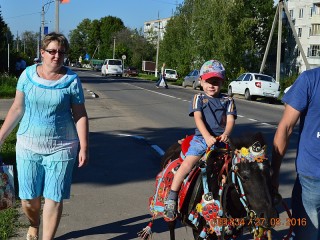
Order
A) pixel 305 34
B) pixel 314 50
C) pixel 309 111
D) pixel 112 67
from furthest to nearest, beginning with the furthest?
pixel 305 34 < pixel 314 50 < pixel 112 67 < pixel 309 111

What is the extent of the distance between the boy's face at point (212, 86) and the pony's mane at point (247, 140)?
76cm

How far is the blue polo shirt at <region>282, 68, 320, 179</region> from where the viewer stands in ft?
10.8

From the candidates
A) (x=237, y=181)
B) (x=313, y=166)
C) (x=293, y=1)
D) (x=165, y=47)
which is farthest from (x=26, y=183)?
(x=293, y=1)

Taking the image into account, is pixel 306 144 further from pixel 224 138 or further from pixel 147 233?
pixel 147 233

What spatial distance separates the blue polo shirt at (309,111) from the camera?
3303 millimetres

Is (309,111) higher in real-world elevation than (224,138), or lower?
higher

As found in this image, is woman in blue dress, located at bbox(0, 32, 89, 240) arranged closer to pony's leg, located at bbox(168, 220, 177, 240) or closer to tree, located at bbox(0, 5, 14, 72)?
pony's leg, located at bbox(168, 220, 177, 240)

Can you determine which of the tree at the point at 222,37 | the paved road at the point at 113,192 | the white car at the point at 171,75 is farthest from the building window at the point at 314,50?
the paved road at the point at 113,192

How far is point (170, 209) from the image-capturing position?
455cm

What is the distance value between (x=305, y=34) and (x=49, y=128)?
72.9m

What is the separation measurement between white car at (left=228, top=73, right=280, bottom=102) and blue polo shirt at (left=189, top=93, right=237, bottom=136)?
26.7m

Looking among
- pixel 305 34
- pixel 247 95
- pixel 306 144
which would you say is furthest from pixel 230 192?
pixel 305 34
